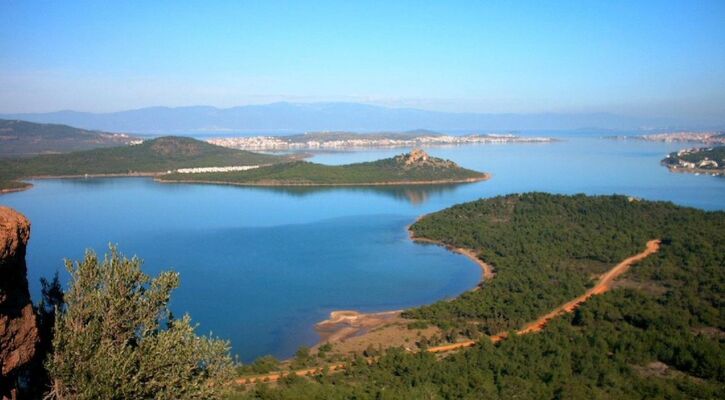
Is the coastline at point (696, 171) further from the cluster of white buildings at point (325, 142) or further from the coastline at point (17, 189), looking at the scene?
the coastline at point (17, 189)

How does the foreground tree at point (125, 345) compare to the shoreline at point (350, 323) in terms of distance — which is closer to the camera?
the foreground tree at point (125, 345)

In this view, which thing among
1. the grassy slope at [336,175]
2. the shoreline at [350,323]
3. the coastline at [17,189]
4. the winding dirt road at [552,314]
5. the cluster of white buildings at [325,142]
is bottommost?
the shoreline at [350,323]

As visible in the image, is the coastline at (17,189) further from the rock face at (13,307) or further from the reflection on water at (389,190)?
the rock face at (13,307)

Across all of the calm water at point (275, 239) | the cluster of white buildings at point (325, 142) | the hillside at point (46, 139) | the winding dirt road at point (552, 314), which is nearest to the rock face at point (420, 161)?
the calm water at point (275, 239)

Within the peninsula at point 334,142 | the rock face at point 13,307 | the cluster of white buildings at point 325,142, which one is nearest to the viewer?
the rock face at point 13,307

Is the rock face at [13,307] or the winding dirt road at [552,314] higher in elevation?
the rock face at [13,307]

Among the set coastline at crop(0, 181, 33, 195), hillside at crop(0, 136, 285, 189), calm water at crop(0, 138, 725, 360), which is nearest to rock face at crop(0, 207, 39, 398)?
calm water at crop(0, 138, 725, 360)

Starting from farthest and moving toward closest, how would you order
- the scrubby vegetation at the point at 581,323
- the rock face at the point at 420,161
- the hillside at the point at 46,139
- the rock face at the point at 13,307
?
1. the hillside at the point at 46,139
2. the rock face at the point at 420,161
3. the scrubby vegetation at the point at 581,323
4. the rock face at the point at 13,307

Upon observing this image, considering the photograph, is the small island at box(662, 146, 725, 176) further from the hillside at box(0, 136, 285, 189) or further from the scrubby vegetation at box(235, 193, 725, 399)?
the hillside at box(0, 136, 285, 189)

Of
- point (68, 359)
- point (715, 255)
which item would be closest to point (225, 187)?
point (715, 255)
